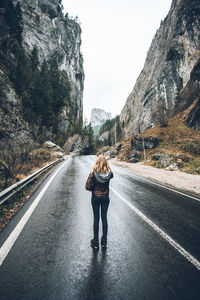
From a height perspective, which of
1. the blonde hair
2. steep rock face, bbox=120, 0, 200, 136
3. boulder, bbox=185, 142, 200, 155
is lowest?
the blonde hair

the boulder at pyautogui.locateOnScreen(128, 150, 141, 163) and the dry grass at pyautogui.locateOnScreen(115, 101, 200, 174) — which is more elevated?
the dry grass at pyautogui.locateOnScreen(115, 101, 200, 174)

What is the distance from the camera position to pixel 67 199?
5.86 meters

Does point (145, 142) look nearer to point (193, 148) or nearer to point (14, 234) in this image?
point (193, 148)

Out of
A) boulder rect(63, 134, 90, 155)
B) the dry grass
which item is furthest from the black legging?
boulder rect(63, 134, 90, 155)

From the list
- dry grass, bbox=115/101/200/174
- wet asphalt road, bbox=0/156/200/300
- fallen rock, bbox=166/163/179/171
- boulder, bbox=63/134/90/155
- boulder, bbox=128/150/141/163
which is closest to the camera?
wet asphalt road, bbox=0/156/200/300

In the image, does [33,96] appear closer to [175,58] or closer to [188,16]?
[175,58]

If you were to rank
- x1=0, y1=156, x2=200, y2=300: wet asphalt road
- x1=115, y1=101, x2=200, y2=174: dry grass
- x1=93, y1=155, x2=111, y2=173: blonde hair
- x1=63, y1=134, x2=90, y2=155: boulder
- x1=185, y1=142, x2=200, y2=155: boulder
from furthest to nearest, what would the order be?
x1=63, y1=134, x2=90, y2=155: boulder
x1=185, y1=142, x2=200, y2=155: boulder
x1=115, y1=101, x2=200, y2=174: dry grass
x1=93, y1=155, x2=111, y2=173: blonde hair
x1=0, y1=156, x2=200, y2=300: wet asphalt road

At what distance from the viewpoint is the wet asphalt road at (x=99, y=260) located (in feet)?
6.43

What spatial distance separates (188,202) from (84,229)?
14.9 feet

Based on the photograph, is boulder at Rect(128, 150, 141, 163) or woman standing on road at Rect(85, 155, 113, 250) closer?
woman standing on road at Rect(85, 155, 113, 250)

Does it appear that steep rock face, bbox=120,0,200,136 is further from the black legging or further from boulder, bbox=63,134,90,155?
the black legging

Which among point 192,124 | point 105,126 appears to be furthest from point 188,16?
point 105,126

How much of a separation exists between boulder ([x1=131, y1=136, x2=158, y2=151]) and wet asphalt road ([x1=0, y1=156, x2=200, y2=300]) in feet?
68.9

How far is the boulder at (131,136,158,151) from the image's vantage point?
24.7 metres
